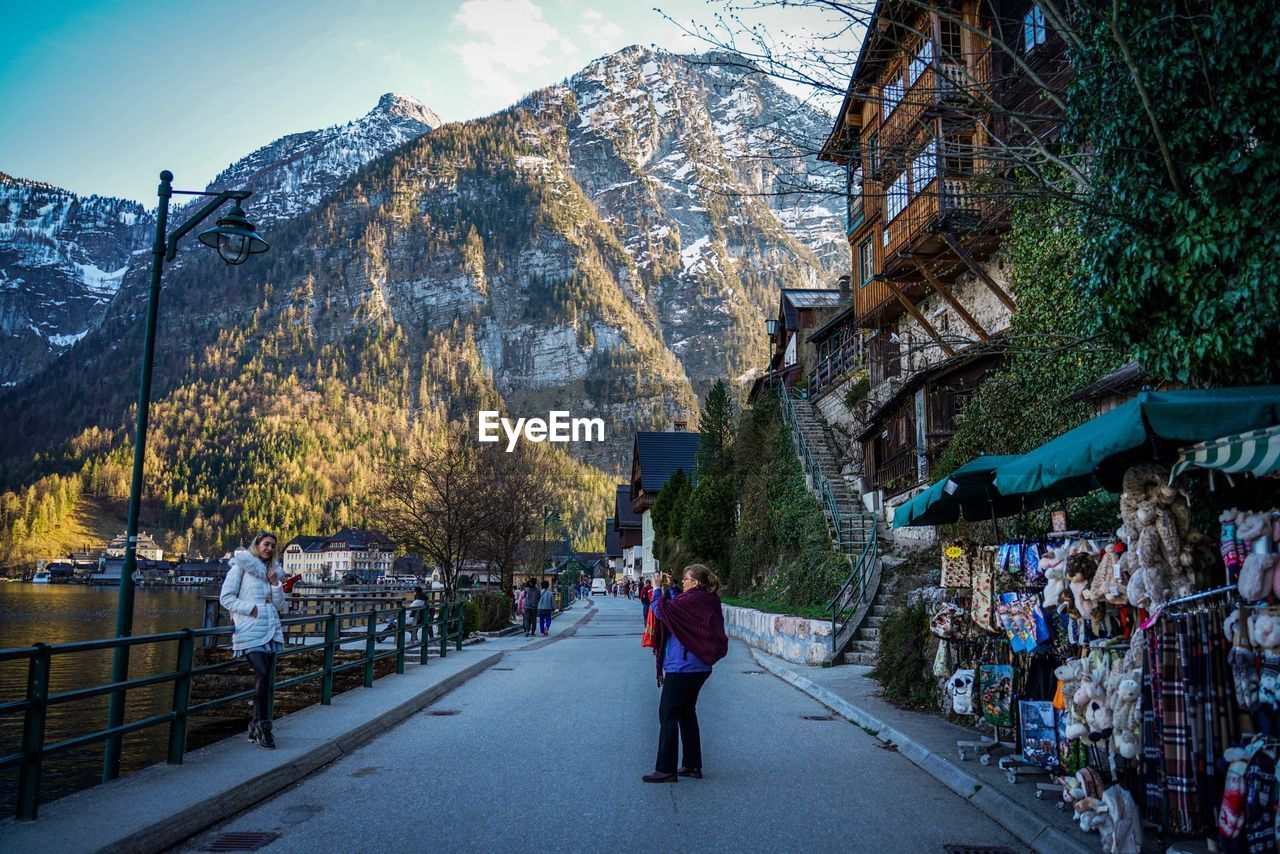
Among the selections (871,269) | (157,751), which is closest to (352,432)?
(871,269)

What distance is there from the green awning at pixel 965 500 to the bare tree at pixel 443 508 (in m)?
23.8

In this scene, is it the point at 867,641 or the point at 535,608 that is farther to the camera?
the point at 535,608

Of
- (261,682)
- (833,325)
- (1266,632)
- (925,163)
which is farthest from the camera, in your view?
(833,325)

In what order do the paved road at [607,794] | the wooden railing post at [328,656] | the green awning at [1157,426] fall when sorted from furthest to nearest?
the wooden railing post at [328,656] → the paved road at [607,794] → the green awning at [1157,426]

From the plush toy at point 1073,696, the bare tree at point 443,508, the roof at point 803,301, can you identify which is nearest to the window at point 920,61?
the plush toy at point 1073,696

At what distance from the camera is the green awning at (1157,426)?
5793 millimetres

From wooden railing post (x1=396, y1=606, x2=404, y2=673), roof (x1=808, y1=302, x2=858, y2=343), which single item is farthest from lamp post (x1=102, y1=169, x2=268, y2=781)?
roof (x1=808, y1=302, x2=858, y2=343)

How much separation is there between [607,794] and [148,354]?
5953 mm

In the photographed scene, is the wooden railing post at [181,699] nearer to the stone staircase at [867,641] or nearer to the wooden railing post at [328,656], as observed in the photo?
the wooden railing post at [328,656]

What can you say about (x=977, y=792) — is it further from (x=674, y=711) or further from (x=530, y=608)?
(x=530, y=608)

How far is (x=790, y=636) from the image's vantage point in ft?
63.6

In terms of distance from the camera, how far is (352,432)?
190625 mm

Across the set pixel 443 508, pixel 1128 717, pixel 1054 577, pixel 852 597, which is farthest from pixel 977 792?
pixel 443 508

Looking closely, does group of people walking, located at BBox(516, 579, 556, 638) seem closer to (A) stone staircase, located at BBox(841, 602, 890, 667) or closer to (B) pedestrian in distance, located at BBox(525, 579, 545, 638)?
(B) pedestrian in distance, located at BBox(525, 579, 545, 638)
